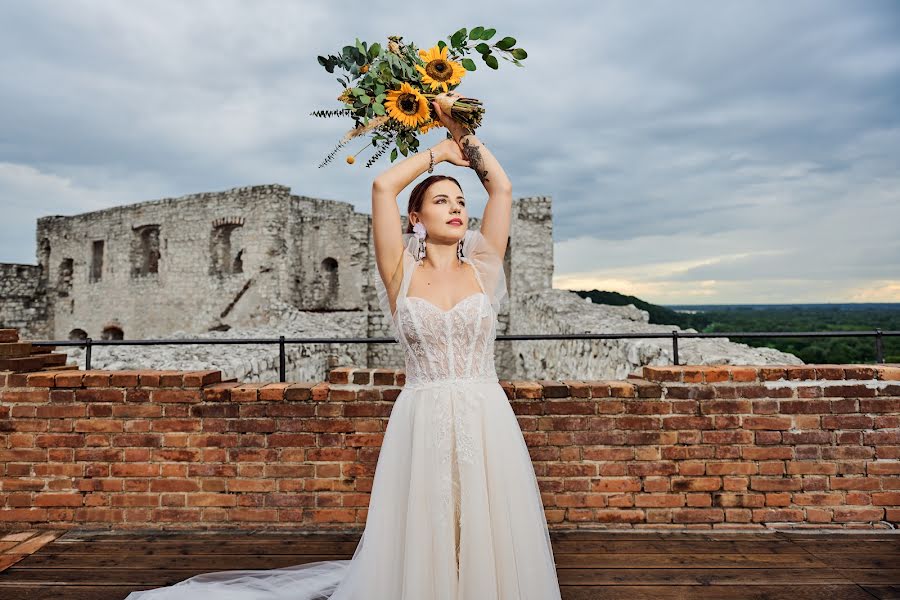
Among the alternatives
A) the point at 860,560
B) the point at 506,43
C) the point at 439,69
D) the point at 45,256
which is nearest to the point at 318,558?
the point at 439,69

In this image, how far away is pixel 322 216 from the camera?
20672 millimetres

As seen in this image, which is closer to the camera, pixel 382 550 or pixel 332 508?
pixel 382 550

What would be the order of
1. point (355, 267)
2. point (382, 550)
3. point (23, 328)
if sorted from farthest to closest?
point (23, 328), point (355, 267), point (382, 550)

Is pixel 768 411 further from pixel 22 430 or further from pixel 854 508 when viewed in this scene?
pixel 22 430

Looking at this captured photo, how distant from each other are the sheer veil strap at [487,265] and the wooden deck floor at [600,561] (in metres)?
1.42

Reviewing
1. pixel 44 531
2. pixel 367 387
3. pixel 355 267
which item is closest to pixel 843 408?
pixel 367 387

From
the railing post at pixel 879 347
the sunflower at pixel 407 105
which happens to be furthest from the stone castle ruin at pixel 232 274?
the sunflower at pixel 407 105

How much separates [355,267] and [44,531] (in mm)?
17658

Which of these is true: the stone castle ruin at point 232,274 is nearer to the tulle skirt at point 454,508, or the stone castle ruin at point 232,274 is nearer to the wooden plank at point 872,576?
the wooden plank at point 872,576

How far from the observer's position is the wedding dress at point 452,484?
197 cm

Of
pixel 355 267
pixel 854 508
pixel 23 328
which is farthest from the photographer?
pixel 23 328

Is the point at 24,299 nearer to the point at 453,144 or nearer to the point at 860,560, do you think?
the point at 453,144

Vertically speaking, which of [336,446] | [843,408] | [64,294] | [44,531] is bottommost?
[44,531]

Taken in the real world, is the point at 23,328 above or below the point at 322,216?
below
